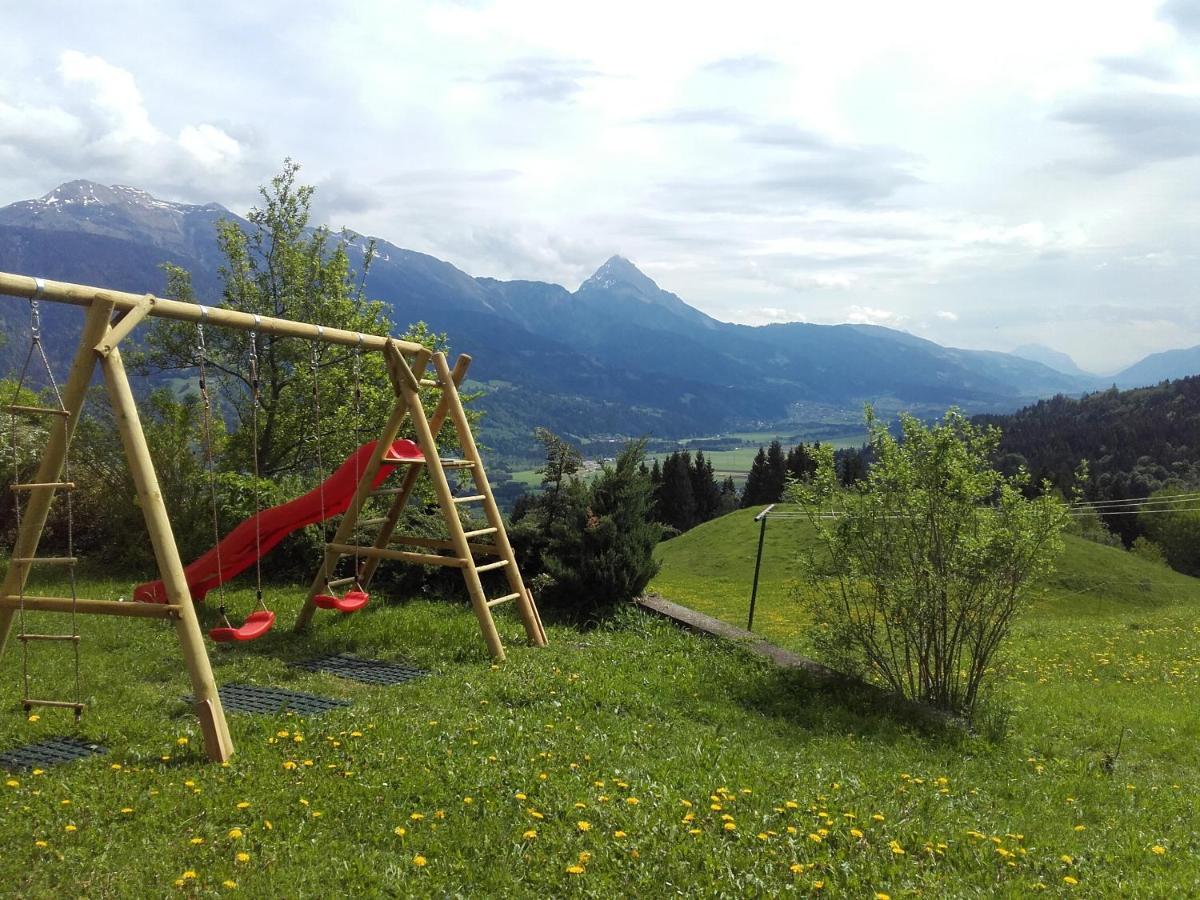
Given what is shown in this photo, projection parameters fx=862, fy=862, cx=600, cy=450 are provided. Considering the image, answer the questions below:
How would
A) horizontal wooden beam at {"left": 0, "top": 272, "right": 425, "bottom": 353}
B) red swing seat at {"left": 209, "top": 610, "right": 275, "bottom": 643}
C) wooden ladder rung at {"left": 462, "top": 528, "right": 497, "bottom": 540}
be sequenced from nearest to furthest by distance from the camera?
horizontal wooden beam at {"left": 0, "top": 272, "right": 425, "bottom": 353} < red swing seat at {"left": 209, "top": 610, "right": 275, "bottom": 643} < wooden ladder rung at {"left": 462, "top": 528, "right": 497, "bottom": 540}

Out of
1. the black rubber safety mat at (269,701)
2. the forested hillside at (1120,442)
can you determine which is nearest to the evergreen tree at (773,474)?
the forested hillside at (1120,442)

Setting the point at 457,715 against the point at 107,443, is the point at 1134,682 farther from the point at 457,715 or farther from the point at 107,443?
the point at 107,443

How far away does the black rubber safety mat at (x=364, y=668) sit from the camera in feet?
27.6

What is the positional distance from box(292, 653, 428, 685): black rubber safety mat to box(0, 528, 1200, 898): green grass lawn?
0.24 metres

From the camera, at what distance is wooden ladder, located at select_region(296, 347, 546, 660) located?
9.08 m

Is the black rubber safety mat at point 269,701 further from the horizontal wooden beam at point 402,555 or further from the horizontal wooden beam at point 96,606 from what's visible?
the horizontal wooden beam at point 402,555

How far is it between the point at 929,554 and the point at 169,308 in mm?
7344

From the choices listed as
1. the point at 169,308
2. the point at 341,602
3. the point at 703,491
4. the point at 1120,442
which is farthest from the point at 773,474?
the point at 169,308

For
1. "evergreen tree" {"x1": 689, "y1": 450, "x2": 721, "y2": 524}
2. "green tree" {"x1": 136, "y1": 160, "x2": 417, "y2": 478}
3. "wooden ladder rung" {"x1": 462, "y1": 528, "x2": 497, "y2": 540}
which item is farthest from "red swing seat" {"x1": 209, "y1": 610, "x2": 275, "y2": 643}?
"evergreen tree" {"x1": 689, "y1": 450, "x2": 721, "y2": 524}

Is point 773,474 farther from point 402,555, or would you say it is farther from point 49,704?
point 49,704

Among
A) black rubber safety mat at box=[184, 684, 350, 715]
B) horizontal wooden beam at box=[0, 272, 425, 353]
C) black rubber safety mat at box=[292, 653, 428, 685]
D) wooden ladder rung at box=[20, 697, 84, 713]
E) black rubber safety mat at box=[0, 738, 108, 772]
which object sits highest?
horizontal wooden beam at box=[0, 272, 425, 353]

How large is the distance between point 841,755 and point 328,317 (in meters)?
18.5

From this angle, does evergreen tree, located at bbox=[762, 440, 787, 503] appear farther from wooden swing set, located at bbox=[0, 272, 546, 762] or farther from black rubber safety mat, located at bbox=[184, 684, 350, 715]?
black rubber safety mat, located at bbox=[184, 684, 350, 715]

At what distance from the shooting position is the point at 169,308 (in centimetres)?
706
